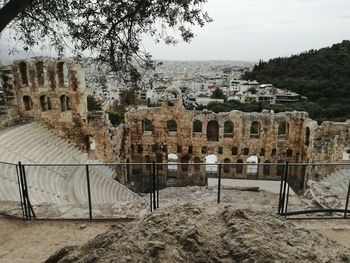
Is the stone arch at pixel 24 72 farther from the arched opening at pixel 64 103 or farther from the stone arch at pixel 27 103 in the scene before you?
the arched opening at pixel 64 103

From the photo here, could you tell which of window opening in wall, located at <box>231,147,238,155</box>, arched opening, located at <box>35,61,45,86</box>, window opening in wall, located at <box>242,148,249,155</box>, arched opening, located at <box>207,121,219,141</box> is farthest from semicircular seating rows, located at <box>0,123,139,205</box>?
window opening in wall, located at <box>242,148,249,155</box>

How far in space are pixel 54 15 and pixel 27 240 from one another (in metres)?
5.27

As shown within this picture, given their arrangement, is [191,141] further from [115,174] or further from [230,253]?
[230,253]

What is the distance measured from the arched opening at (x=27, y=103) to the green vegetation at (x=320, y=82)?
2910cm

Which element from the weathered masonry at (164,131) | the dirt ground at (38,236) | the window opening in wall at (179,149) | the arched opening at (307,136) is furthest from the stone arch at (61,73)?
the arched opening at (307,136)

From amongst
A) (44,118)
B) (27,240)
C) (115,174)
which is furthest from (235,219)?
(44,118)

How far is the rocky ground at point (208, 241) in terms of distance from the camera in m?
3.21

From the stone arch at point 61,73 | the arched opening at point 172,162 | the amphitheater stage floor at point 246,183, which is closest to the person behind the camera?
the amphitheater stage floor at point 246,183

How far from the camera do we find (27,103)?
22.3 m

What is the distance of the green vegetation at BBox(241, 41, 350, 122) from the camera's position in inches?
1678

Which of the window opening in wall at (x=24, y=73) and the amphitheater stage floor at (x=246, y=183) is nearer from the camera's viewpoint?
the amphitheater stage floor at (x=246, y=183)

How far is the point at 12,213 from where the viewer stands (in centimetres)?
805

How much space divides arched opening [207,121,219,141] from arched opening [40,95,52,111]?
498 inches

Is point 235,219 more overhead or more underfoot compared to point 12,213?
more overhead
